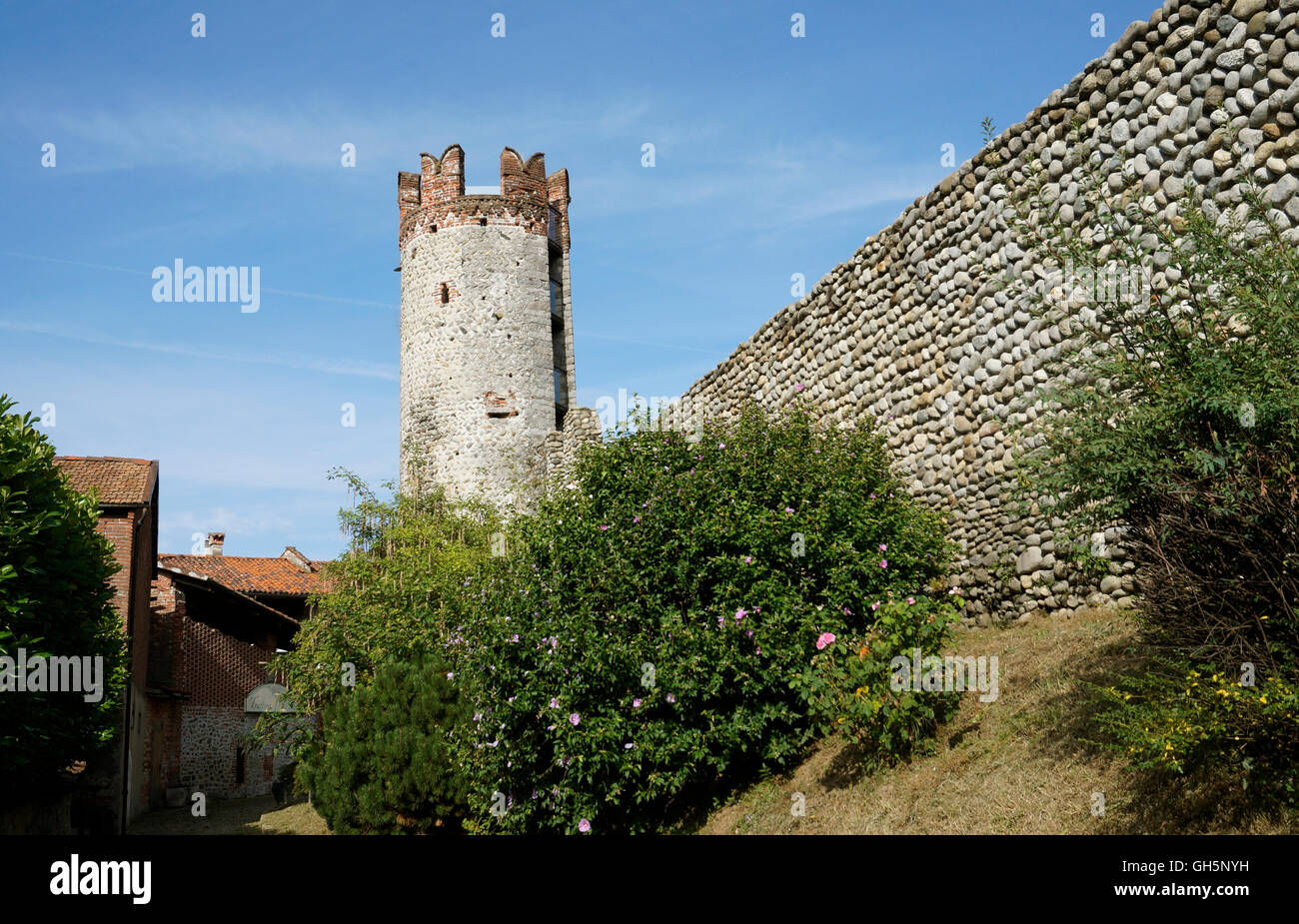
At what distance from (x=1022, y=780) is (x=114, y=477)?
19.3 metres

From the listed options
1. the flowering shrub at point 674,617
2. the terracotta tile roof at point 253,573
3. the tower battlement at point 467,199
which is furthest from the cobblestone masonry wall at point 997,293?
the terracotta tile roof at point 253,573

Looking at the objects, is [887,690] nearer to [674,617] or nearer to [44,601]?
[674,617]

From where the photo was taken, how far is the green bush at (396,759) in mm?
12516

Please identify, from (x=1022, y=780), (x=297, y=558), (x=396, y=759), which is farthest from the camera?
(x=297, y=558)

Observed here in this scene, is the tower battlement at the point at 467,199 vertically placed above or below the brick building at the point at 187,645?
above

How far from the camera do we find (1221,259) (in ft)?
18.1

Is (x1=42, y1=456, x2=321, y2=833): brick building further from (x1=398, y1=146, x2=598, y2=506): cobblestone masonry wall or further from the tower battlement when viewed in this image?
the tower battlement

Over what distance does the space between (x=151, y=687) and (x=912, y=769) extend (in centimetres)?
2294

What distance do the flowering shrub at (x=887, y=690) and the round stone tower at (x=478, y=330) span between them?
1761 cm

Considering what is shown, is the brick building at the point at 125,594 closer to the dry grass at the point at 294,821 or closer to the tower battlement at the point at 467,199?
the dry grass at the point at 294,821

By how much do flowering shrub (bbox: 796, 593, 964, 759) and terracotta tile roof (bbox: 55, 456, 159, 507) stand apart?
15.7m

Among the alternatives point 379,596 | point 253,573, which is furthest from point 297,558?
point 379,596

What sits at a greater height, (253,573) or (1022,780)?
(253,573)

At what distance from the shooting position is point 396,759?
1264 cm
